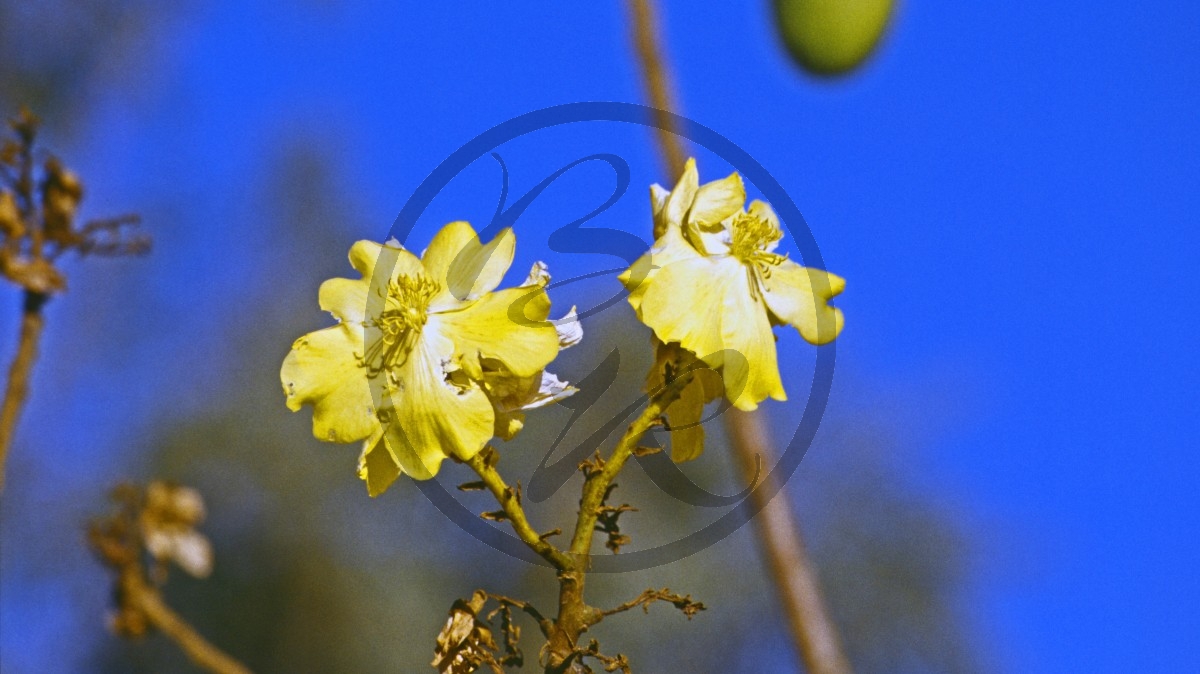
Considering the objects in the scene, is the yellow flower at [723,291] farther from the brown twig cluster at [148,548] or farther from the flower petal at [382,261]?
the brown twig cluster at [148,548]

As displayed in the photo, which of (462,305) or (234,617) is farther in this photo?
(234,617)

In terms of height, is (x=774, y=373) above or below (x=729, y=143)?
below

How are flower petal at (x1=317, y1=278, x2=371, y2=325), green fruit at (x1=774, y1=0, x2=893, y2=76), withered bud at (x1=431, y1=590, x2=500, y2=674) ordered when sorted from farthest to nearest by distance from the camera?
green fruit at (x1=774, y1=0, x2=893, y2=76) → flower petal at (x1=317, y1=278, x2=371, y2=325) → withered bud at (x1=431, y1=590, x2=500, y2=674)

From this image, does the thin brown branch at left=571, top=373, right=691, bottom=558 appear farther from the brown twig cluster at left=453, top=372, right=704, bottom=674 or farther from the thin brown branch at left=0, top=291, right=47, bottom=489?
the thin brown branch at left=0, top=291, right=47, bottom=489

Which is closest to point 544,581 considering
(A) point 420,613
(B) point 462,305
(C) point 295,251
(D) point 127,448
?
(A) point 420,613

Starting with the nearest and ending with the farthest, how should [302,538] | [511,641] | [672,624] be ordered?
1. [511,641]
2. [672,624]
3. [302,538]

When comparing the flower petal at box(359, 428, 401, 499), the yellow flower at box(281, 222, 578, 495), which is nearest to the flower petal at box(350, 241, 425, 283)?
the yellow flower at box(281, 222, 578, 495)

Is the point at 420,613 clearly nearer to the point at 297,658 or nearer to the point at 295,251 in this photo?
the point at 297,658
